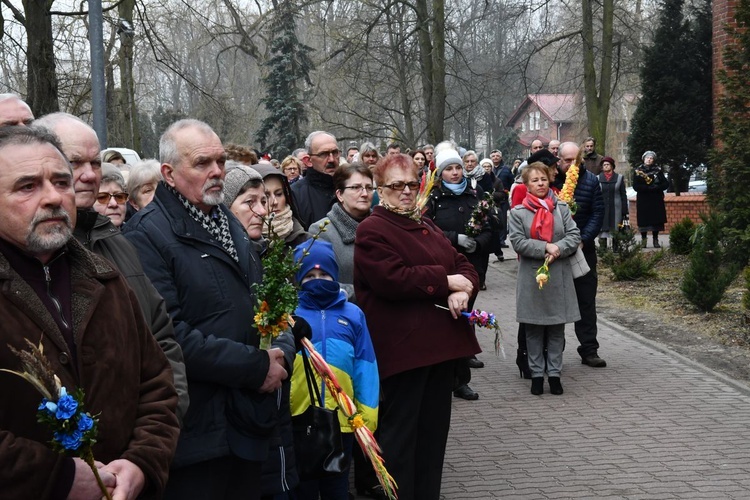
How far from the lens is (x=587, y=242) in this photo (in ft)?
33.4

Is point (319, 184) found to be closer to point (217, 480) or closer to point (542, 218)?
point (542, 218)

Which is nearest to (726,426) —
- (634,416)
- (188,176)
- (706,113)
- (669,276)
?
(634,416)

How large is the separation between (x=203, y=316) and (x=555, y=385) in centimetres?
580

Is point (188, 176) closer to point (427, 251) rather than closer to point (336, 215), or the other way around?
point (427, 251)

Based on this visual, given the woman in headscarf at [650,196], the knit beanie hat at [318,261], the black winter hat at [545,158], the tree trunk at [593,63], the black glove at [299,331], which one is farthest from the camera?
the tree trunk at [593,63]

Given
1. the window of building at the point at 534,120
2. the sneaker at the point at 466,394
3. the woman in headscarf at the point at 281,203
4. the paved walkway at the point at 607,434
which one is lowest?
the paved walkway at the point at 607,434

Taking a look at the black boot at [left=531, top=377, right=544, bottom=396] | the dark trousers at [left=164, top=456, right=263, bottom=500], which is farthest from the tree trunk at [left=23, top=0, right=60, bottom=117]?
the dark trousers at [left=164, top=456, right=263, bottom=500]

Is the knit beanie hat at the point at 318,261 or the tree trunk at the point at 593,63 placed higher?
the tree trunk at the point at 593,63

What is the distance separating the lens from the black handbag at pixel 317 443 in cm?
492

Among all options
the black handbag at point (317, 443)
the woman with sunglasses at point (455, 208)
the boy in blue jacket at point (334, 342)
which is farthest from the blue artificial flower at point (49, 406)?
the woman with sunglasses at point (455, 208)

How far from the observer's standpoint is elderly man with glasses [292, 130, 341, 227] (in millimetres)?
8234

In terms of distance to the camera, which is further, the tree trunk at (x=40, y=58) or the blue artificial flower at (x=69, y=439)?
the tree trunk at (x=40, y=58)

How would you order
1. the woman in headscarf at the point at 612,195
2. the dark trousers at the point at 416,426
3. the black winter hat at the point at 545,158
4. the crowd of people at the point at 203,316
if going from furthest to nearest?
1. the woman in headscarf at the point at 612,195
2. the black winter hat at the point at 545,158
3. the dark trousers at the point at 416,426
4. the crowd of people at the point at 203,316

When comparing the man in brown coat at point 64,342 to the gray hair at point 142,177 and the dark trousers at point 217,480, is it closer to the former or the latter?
the dark trousers at point 217,480
